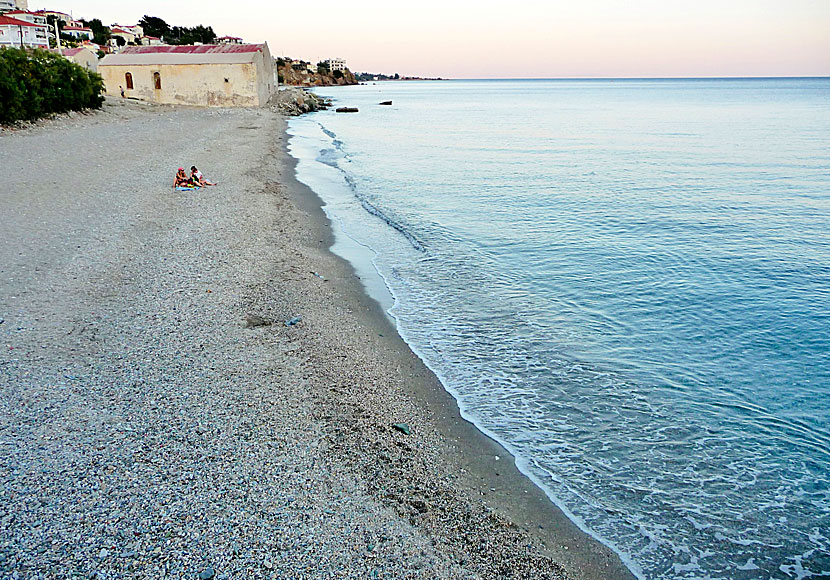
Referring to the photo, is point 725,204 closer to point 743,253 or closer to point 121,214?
point 743,253

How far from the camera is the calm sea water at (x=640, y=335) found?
18.1ft

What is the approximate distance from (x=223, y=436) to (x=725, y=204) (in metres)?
18.6

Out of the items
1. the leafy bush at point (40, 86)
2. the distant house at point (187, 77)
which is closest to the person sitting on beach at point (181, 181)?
the leafy bush at point (40, 86)

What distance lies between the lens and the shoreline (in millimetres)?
4809

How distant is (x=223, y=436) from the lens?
5.71 meters

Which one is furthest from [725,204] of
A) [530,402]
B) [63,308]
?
[63,308]

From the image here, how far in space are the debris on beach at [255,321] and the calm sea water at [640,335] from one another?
2109mm

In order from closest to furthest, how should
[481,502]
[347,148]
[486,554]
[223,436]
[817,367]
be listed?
[486,554]
[481,502]
[223,436]
[817,367]
[347,148]

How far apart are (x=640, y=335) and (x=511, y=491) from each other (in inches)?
191

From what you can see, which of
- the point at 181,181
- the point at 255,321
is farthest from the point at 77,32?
the point at 255,321

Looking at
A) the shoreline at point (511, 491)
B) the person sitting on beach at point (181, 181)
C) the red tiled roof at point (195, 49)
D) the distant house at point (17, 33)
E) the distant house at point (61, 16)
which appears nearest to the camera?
the shoreline at point (511, 491)

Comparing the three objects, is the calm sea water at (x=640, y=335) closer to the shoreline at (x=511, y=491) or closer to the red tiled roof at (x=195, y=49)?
the shoreline at (x=511, y=491)

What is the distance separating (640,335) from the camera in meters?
9.46

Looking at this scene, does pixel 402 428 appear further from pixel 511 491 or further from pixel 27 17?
pixel 27 17
